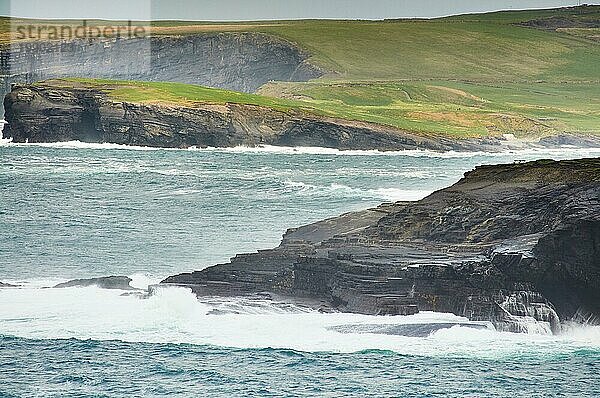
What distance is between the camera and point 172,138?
4407 inches

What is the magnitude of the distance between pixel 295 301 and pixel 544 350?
7.34m

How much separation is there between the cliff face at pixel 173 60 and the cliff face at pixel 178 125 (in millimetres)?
67160

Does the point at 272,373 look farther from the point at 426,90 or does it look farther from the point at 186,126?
the point at 426,90

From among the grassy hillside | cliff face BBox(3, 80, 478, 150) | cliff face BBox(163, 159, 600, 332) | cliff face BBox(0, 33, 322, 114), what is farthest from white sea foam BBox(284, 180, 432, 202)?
cliff face BBox(0, 33, 322, 114)

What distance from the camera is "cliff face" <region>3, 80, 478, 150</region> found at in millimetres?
112375

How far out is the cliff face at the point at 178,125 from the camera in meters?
112

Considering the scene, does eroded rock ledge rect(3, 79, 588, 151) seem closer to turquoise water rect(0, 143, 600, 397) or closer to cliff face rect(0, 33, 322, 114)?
turquoise water rect(0, 143, 600, 397)

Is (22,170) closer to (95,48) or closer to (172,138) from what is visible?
(172,138)

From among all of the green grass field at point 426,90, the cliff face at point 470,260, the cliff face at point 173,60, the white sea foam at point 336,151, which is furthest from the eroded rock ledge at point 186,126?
the cliff face at point 470,260

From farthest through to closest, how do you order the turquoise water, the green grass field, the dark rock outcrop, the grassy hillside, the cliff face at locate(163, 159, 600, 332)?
1. the green grass field
2. the grassy hillside
3. the dark rock outcrop
4. the cliff face at locate(163, 159, 600, 332)
5. the turquoise water

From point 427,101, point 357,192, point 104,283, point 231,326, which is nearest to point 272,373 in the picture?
point 231,326

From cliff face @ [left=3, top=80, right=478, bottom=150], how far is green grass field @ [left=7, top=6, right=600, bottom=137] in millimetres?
2971

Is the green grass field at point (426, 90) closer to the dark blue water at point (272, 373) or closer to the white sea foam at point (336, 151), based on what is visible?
the white sea foam at point (336, 151)

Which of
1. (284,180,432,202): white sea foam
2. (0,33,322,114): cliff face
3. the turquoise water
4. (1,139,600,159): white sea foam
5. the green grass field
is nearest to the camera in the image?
the turquoise water
